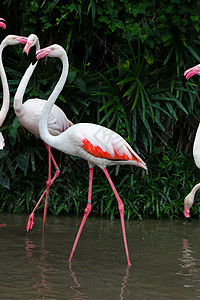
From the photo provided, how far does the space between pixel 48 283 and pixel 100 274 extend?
49 cm

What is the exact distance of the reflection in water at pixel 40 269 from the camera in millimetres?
3803

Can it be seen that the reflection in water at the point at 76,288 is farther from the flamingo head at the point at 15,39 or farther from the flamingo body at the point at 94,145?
the flamingo head at the point at 15,39

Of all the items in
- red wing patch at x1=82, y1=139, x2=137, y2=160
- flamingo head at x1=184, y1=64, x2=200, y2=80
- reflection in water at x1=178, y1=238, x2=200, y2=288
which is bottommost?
reflection in water at x1=178, y1=238, x2=200, y2=288

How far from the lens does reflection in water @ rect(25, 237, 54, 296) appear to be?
12.5 ft

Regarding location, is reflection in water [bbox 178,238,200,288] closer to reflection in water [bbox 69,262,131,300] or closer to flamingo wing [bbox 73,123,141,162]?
reflection in water [bbox 69,262,131,300]

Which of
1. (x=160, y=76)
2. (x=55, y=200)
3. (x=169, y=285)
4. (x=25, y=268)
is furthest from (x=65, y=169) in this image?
(x=169, y=285)

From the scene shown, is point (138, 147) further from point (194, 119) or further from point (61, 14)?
point (61, 14)

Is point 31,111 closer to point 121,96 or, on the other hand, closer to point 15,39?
point 15,39

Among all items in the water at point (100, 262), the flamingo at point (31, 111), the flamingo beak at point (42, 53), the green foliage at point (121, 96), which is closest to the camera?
the water at point (100, 262)

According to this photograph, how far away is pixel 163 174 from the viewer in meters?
7.58

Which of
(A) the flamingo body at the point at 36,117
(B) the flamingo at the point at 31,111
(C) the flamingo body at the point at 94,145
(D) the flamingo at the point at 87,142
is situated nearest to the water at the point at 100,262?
(D) the flamingo at the point at 87,142

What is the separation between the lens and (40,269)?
433 cm

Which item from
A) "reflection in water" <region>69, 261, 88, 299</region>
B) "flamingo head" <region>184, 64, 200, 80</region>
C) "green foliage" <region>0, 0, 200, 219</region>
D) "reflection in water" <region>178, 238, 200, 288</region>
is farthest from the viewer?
"green foliage" <region>0, 0, 200, 219</region>

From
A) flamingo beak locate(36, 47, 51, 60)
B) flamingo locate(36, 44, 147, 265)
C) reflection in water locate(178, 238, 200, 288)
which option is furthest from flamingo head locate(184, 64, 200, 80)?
reflection in water locate(178, 238, 200, 288)
